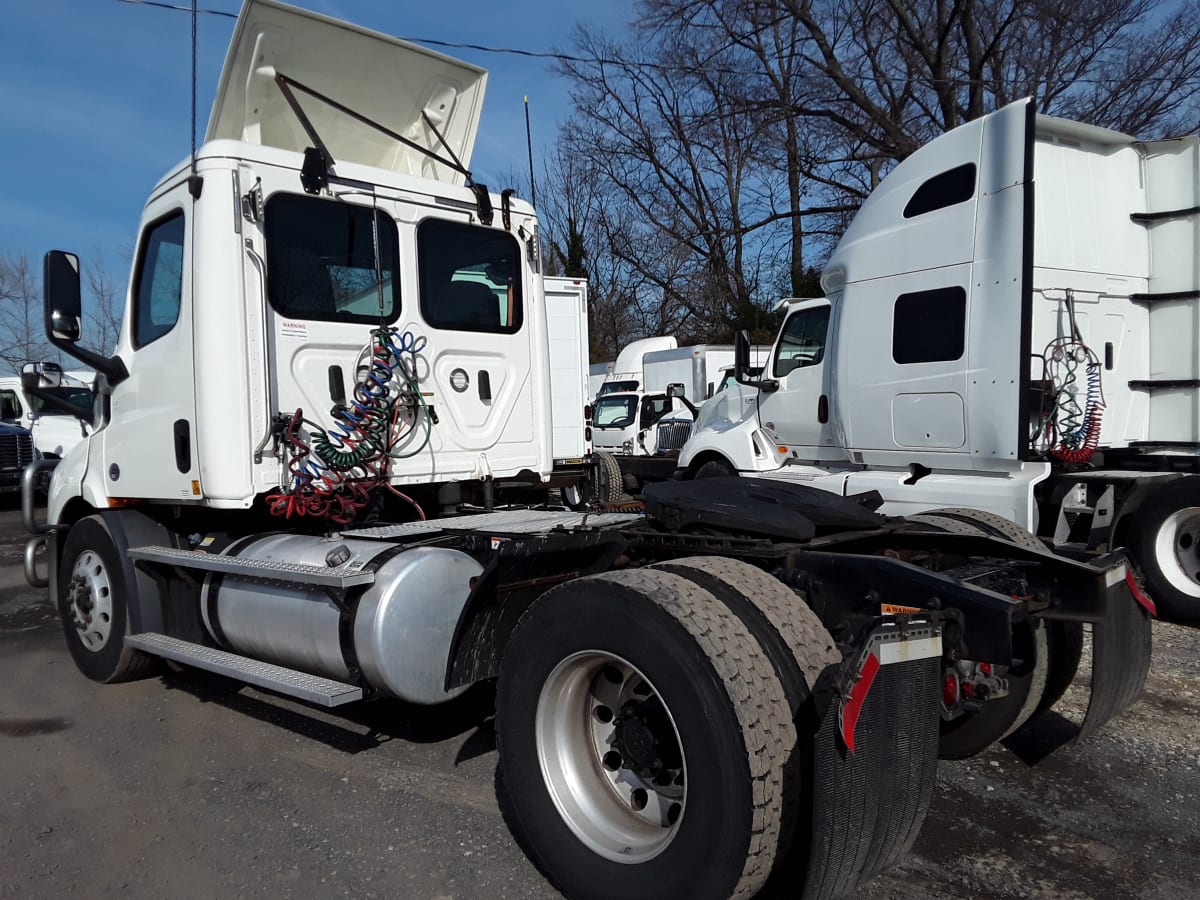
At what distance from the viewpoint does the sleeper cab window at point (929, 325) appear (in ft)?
24.1

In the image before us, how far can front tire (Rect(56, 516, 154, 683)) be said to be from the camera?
17.6 ft

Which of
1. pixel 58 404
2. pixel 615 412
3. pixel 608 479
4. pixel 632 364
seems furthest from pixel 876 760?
pixel 632 364

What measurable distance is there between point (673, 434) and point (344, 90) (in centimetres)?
1115

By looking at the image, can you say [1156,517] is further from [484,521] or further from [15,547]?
[15,547]

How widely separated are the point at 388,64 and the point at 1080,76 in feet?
68.0

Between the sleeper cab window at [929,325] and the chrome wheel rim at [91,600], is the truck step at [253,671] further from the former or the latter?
the sleeper cab window at [929,325]

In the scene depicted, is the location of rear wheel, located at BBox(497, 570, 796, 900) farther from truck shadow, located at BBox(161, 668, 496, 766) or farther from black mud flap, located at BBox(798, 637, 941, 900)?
truck shadow, located at BBox(161, 668, 496, 766)

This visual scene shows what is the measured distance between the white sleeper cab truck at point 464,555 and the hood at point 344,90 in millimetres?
16

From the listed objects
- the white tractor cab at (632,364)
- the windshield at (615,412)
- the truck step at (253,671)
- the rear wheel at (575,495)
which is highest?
the white tractor cab at (632,364)

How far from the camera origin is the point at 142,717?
5.13m

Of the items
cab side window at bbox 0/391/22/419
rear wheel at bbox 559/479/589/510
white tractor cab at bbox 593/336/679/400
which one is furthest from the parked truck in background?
cab side window at bbox 0/391/22/419

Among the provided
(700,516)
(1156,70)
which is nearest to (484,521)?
(700,516)

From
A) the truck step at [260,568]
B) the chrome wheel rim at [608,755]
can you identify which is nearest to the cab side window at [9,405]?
the truck step at [260,568]

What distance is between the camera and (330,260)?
4984mm
